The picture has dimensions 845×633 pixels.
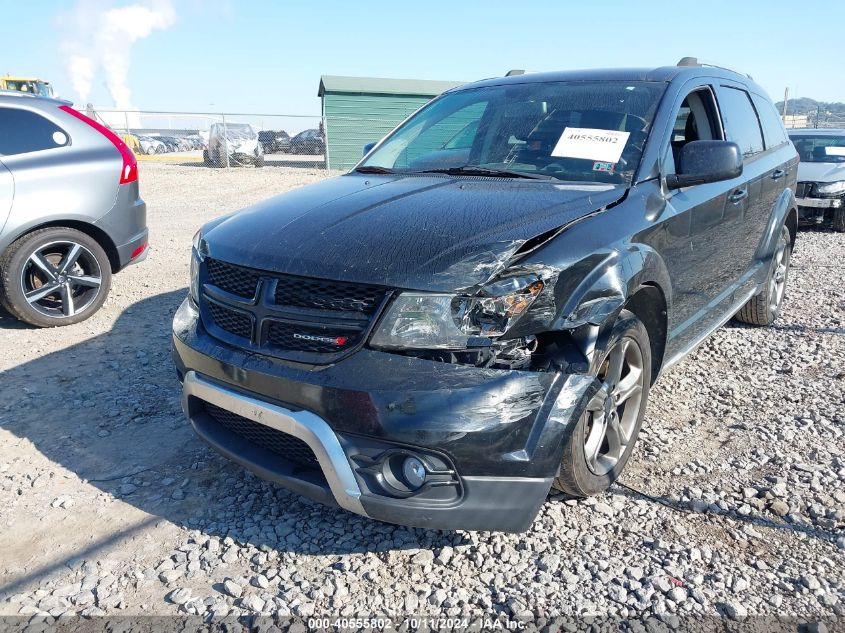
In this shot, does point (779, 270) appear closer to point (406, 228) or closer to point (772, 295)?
point (772, 295)

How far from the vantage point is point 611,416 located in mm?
2730

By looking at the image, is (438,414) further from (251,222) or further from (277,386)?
(251,222)

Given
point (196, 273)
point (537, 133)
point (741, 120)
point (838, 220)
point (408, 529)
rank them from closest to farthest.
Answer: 1. point (408, 529)
2. point (196, 273)
3. point (537, 133)
4. point (741, 120)
5. point (838, 220)

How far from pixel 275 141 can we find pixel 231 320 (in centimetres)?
2547

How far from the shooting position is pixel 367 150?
4270mm

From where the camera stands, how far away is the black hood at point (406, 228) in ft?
7.34

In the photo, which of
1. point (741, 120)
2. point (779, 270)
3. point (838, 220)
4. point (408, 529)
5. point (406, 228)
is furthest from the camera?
point (838, 220)

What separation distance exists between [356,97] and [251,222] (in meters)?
20.0

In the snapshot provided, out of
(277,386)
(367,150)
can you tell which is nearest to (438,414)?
(277,386)

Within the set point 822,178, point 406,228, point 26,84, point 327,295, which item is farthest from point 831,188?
point 26,84

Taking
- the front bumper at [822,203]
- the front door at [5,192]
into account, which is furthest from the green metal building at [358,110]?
the front door at [5,192]

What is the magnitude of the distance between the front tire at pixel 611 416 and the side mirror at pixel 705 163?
30.1 inches

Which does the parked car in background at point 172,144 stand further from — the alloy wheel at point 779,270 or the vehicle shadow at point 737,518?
the vehicle shadow at point 737,518

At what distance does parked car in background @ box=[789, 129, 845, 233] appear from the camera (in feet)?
32.5
